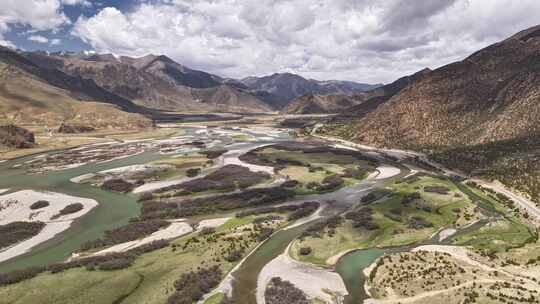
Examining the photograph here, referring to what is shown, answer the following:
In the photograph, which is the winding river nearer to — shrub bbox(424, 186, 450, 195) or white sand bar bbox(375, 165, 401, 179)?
white sand bar bbox(375, 165, 401, 179)

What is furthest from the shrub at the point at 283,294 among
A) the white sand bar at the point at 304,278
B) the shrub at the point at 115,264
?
the shrub at the point at 115,264

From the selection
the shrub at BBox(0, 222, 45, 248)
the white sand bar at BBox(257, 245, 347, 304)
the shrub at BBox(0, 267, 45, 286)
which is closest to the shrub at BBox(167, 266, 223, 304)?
the white sand bar at BBox(257, 245, 347, 304)

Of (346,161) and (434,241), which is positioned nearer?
(434,241)

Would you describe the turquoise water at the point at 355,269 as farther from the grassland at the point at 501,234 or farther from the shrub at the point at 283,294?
the grassland at the point at 501,234

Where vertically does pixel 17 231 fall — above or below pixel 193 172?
below

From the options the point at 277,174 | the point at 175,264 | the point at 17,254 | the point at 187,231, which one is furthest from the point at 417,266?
the point at 277,174

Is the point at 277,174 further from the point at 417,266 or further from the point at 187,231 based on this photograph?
the point at 417,266

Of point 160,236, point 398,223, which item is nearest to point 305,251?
point 398,223

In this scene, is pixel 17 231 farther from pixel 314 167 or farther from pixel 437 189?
pixel 437 189
